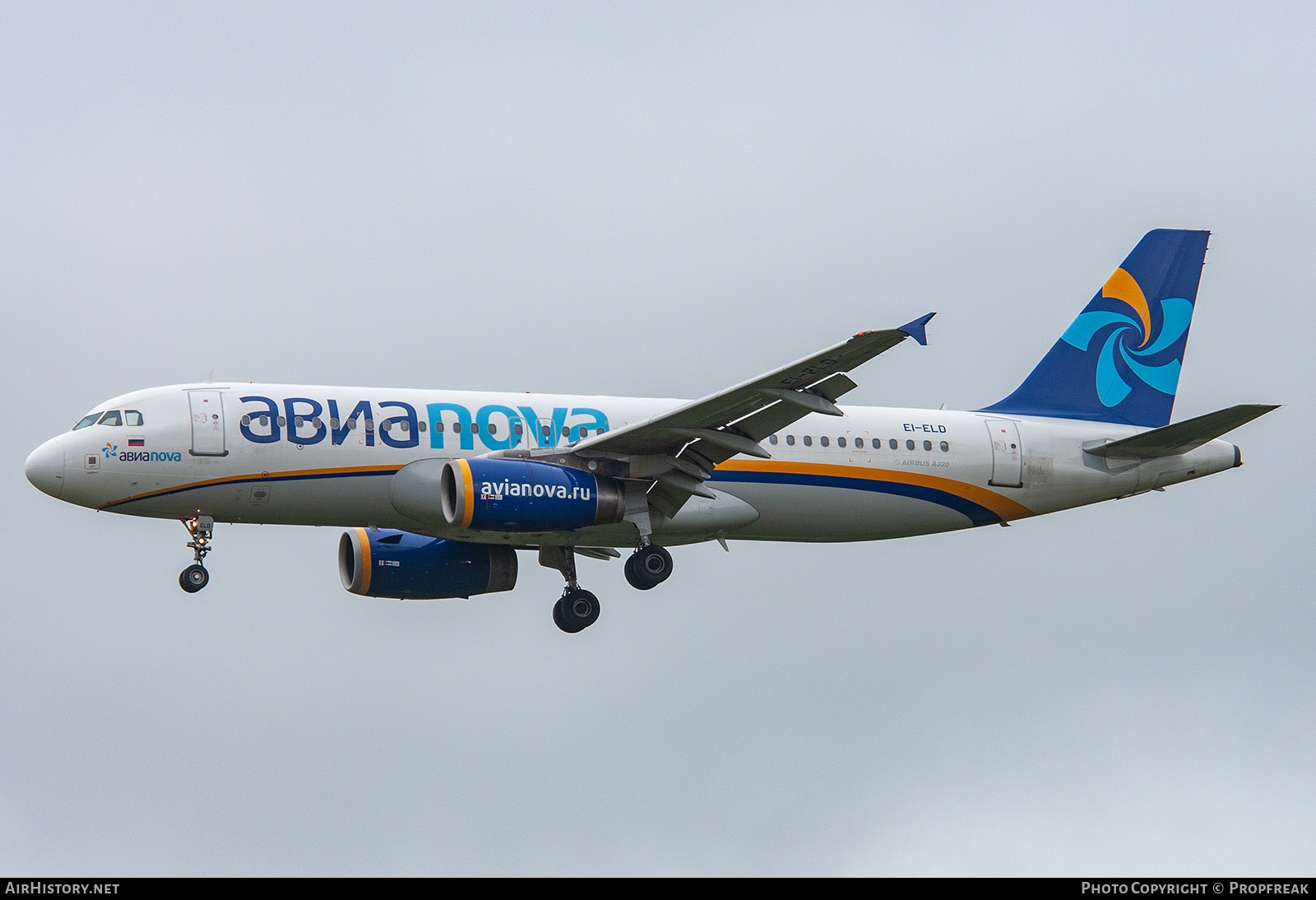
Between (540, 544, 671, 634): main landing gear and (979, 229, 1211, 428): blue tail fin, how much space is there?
9.23 meters

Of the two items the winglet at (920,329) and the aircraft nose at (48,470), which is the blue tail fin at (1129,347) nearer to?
the winglet at (920,329)

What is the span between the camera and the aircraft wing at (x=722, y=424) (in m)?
27.0

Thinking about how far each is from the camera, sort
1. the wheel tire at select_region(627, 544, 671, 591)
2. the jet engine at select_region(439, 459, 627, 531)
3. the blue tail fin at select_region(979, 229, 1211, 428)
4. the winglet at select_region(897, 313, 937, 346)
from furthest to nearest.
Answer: the blue tail fin at select_region(979, 229, 1211, 428)
the wheel tire at select_region(627, 544, 671, 591)
the jet engine at select_region(439, 459, 627, 531)
the winglet at select_region(897, 313, 937, 346)

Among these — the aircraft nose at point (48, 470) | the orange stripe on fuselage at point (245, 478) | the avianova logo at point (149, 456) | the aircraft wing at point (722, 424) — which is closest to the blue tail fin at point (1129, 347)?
the aircraft wing at point (722, 424)

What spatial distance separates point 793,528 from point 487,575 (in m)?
6.81

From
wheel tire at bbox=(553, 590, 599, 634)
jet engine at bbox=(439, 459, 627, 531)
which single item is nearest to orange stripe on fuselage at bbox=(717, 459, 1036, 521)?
jet engine at bbox=(439, 459, 627, 531)

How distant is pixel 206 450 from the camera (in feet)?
98.8

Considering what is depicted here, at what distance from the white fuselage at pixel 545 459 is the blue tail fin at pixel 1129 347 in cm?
78

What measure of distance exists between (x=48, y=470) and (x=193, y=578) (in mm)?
3254

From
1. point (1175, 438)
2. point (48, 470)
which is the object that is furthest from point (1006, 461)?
point (48, 470)

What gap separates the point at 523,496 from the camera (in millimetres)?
29734

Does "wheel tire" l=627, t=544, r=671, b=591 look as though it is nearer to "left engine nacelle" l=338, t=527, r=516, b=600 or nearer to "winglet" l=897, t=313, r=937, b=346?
"left engine nacelle" l=338, t=527, r=516, b=600

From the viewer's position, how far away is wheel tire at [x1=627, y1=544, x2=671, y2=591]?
31578mm

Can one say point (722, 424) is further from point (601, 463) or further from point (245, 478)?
point (245, 478)
